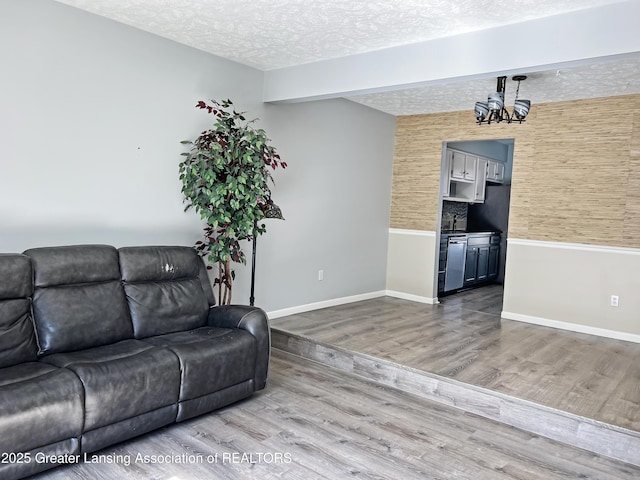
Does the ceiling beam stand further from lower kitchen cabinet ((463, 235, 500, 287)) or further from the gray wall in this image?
lower kitchen cabinet ((463, 235, 500, 287))

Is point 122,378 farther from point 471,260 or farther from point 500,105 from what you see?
point 471,260

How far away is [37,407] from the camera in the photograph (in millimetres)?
2104

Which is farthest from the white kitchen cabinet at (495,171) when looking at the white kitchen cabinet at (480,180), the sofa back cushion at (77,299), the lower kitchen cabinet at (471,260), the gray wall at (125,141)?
the sofa back cushion at (77,299)

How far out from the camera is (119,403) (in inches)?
94.7

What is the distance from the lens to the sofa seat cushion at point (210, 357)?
274 centimetres

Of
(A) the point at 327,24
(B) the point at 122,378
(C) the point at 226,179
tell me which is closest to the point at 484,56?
(A) the point at 327,24

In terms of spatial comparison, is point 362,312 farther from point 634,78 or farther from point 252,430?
point 634,78

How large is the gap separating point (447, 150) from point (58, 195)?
4.62m

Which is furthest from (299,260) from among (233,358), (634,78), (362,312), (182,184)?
(634,78)

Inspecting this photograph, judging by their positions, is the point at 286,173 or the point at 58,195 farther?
the point at 286,173

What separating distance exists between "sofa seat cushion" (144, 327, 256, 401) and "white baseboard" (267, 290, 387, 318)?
1669 millimetres

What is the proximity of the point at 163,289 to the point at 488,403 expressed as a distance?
2343 mm

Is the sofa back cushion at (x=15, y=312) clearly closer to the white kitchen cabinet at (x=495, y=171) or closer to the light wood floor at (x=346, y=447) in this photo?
the light wood floor at (x=346, y=447)

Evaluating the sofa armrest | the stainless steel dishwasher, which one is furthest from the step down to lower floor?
the stainless steel dishwasher
